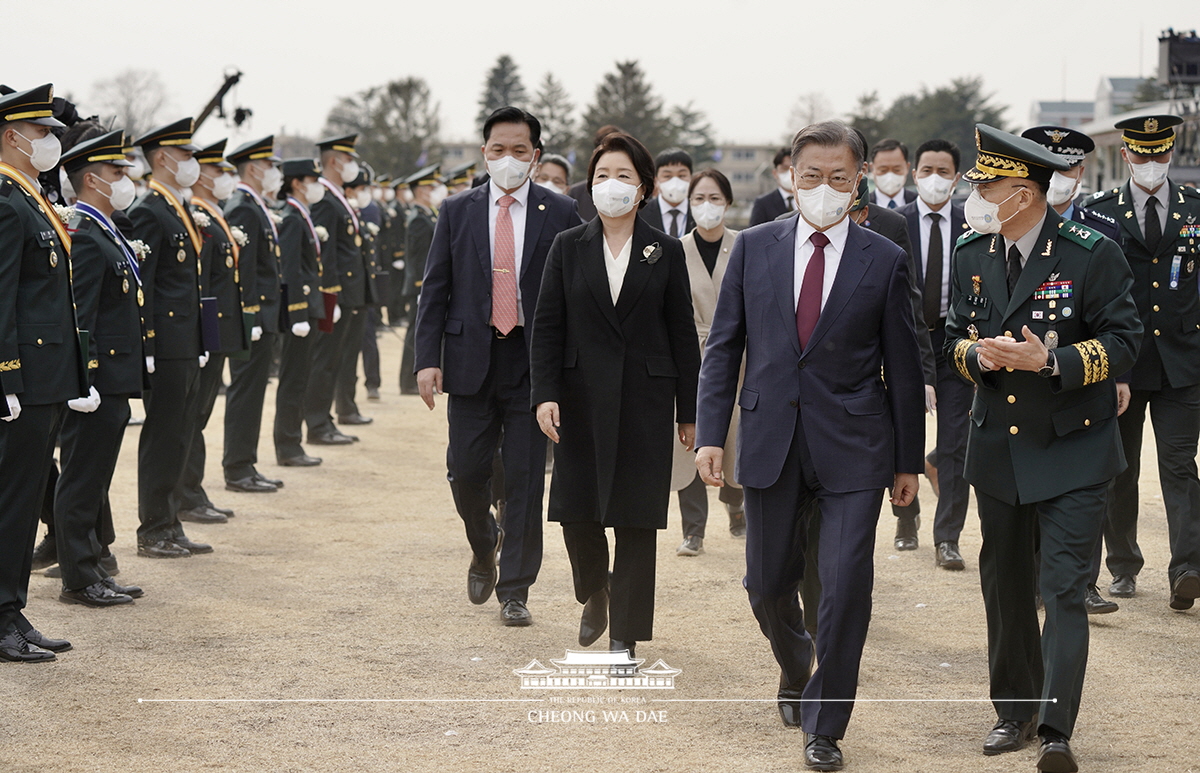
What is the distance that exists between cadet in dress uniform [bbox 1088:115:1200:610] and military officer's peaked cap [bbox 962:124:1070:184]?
2456mm

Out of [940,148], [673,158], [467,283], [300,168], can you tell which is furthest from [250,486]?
[940,148]

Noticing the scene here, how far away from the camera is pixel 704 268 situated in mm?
8250

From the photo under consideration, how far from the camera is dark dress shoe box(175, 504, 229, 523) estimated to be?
31.7 feet

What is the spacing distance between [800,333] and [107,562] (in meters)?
4.80

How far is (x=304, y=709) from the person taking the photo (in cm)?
550

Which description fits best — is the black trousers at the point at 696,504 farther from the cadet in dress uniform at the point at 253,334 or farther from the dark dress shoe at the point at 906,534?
the cadet in dress uniform at the point at 253,334

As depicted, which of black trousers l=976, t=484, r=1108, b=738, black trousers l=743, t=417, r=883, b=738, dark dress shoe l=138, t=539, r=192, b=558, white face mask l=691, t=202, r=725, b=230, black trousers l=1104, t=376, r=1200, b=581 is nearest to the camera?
black trousers l=976, t=484, r=1108, b=738

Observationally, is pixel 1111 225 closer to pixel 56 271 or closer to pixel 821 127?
pixel 821 127

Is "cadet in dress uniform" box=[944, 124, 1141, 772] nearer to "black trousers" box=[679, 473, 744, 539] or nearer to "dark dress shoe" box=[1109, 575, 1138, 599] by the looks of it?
"dark dress shoe" box=[1109, 575, 1138, 599]

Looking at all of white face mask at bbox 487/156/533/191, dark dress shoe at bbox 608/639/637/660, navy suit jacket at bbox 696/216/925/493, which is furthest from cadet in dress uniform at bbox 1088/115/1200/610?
white face mask at bbox 487/156/533/191

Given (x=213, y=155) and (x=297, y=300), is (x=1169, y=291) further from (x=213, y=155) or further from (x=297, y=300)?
(x=297, y=300)

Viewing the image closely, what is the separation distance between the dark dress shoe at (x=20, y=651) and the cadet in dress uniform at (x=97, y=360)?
992 mm

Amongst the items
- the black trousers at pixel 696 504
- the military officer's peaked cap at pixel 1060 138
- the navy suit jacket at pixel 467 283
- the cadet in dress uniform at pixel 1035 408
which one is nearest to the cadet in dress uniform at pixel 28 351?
the navy suit jacket at pixel 467 283

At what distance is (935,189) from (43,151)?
5.11 metres
